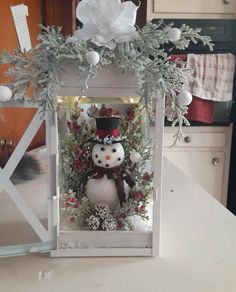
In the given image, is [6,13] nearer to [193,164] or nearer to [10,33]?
[10,33]

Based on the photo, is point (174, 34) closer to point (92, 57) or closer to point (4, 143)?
point (92, 57)

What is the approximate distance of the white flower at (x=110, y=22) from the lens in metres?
0.63

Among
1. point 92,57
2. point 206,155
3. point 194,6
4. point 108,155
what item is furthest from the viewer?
point 206,155

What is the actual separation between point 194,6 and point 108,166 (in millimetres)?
1718

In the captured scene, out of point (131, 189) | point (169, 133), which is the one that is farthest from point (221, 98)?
point (131, 189)

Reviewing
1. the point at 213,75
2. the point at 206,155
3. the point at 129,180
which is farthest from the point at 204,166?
the point at 129,180

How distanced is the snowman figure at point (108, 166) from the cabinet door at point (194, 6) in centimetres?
161

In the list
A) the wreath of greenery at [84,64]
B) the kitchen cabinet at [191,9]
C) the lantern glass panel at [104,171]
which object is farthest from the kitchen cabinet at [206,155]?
the wreath of greenery at [84,64]

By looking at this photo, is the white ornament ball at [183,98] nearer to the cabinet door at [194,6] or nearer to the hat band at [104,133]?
the hat band at [104,133]

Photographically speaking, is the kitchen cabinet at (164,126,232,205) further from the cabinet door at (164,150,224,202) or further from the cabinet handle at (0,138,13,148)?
the cabinet handle at (0,138,13,148)

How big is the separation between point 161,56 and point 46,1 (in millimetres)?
1789

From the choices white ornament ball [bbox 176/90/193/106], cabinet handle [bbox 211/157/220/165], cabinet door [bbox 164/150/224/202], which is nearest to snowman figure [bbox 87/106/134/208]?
white ornament ball [bbox 176/90/193/106]

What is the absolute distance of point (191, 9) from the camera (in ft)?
6.99

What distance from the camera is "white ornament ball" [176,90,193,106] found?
654 millimetres
